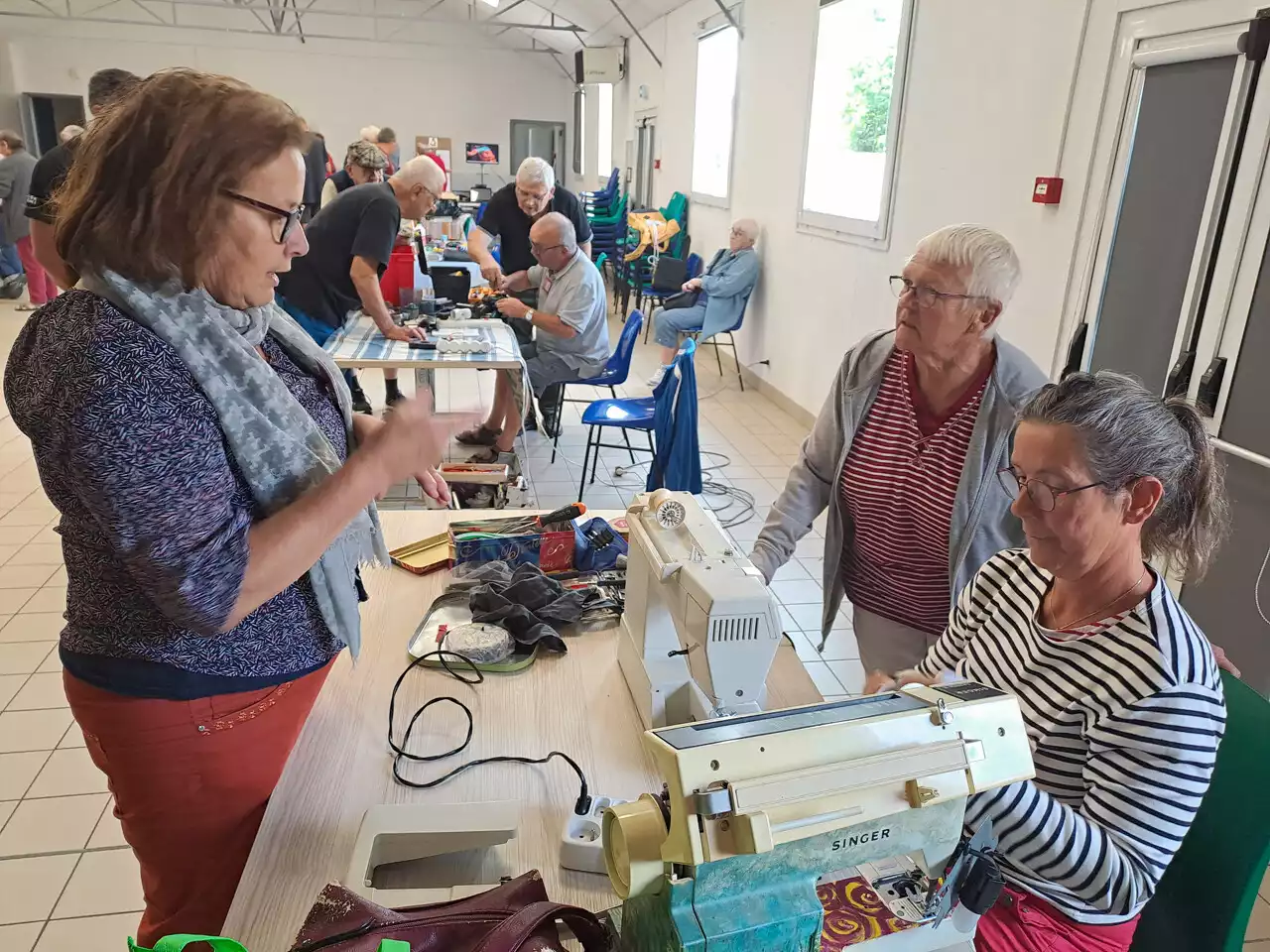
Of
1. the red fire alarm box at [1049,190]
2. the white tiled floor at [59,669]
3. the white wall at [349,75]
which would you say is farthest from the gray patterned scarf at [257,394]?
the white wall at [349,75]

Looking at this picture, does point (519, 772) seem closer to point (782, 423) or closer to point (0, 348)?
point (782, 423)

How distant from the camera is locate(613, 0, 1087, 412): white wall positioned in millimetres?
3307

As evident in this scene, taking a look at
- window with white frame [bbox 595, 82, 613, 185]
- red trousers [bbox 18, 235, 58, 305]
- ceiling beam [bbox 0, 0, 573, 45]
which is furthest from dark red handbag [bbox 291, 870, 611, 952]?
ceiling beam [bbox 0, 0, 573, 45]

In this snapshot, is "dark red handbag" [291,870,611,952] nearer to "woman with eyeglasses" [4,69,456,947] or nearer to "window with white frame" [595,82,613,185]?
"woman with eyeglasses" [4,69,456,947]

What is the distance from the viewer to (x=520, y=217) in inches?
212

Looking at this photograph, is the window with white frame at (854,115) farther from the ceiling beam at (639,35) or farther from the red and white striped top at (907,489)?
the ceiling beam at (639,35)

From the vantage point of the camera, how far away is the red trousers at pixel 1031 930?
1.14m

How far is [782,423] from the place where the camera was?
19.4 ft

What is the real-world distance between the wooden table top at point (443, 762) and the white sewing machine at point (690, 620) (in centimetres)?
9

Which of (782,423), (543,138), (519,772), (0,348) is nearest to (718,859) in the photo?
(519,772)

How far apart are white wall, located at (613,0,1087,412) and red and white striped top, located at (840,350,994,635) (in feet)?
5.96

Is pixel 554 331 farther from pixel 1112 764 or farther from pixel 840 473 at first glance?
pixel 1112 764

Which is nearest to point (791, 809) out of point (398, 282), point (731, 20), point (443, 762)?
point (443, 762)

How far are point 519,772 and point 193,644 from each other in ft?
1.55
